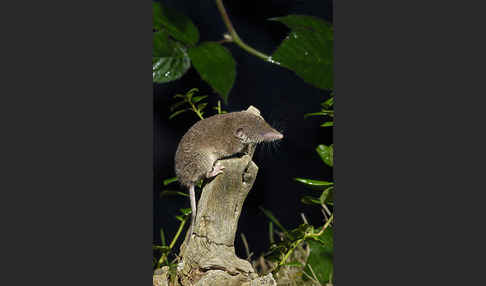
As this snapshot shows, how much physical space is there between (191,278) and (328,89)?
1.14 meters

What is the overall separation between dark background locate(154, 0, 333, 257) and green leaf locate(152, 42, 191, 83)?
1.3 inches

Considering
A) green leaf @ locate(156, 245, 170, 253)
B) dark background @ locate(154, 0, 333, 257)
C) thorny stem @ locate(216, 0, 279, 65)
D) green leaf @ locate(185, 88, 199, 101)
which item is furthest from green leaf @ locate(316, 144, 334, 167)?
green leaf @ locate(156, 245, 170, 253)

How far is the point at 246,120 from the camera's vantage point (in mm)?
3275

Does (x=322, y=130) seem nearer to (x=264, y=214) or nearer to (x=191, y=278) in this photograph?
(x=264, y=214)

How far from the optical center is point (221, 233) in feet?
10.8

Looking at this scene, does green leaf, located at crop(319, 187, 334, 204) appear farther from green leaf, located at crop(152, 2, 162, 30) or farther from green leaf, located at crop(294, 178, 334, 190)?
green leaf, located at crop(152, 2, 162, 30)

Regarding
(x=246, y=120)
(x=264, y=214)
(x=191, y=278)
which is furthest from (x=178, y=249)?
(x=246, y=120)

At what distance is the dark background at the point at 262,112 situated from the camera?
133 inches

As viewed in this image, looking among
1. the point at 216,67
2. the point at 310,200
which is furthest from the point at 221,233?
the point at 216,67

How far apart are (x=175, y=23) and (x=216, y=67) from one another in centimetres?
30

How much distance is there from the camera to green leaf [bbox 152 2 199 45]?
3.38 metres

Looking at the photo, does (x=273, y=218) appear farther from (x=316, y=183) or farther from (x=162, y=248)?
(x=162, y=248)

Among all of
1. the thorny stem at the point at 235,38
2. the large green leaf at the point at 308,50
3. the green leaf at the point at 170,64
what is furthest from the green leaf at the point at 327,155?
the green leaf at the point at 170,64

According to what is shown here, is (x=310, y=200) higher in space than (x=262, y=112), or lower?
lower
